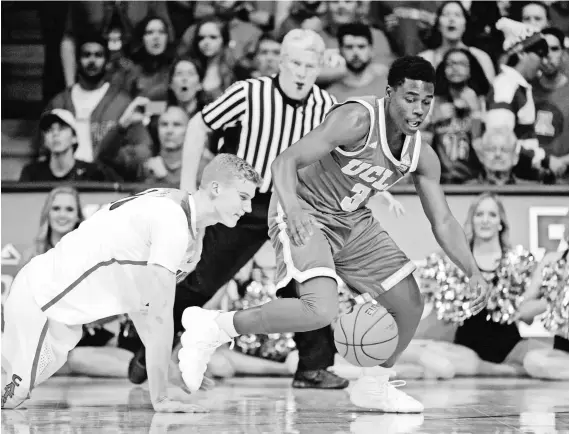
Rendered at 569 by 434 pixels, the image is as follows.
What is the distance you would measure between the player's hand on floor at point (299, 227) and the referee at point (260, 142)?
147cm

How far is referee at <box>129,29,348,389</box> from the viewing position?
5094 millimetres

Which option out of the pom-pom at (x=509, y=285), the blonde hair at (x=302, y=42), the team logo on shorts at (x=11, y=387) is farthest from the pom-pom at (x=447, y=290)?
the team logo on shorts at (x=11, y=387)

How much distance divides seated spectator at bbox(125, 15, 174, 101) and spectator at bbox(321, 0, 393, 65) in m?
0.97

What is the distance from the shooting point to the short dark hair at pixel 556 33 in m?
6.07


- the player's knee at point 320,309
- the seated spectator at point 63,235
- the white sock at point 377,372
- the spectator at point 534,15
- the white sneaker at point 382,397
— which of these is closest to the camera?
the player's knee at point 320,309

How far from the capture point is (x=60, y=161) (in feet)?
19.7

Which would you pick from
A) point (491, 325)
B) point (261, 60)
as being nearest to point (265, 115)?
point (261, 60)

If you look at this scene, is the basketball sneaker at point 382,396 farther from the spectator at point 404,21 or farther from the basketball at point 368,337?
the spectator at point 404,21

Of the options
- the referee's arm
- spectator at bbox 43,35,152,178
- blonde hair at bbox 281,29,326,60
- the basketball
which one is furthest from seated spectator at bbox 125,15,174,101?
the basketball

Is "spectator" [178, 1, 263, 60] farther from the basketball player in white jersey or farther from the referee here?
the basketball player in white jersey

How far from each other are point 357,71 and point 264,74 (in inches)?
22.4

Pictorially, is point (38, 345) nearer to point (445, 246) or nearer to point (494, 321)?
point (445, 246)

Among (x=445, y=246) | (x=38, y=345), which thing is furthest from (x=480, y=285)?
(x=38, y=345)

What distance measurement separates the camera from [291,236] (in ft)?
12.1
